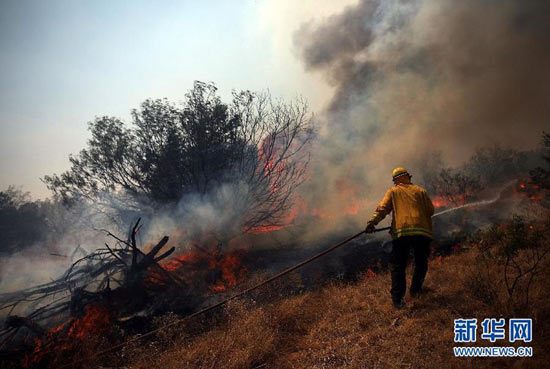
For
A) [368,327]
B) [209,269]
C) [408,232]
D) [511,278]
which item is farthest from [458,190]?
[209,269]

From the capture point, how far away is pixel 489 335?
326 centimetres

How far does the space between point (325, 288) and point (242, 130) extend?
660 centimetres

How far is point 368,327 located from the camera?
4.04 metres

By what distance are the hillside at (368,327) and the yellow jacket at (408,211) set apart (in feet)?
3.46

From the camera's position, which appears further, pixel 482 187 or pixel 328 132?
pixel 328 132

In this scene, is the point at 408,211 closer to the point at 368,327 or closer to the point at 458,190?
the point at 368,327

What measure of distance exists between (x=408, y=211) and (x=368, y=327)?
1891 mm

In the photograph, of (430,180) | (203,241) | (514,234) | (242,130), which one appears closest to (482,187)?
(430,180)

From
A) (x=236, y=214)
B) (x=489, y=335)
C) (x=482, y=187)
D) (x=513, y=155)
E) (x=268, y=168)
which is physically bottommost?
(x=489, y=335)

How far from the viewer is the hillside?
128 inches

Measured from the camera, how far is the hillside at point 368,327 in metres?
3.24

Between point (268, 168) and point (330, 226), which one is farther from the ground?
point (268, 168)

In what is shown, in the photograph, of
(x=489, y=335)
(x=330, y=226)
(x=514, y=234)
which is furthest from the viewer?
(x=330, y=226)

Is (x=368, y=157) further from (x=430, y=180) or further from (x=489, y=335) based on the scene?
(x=489, y=335)
